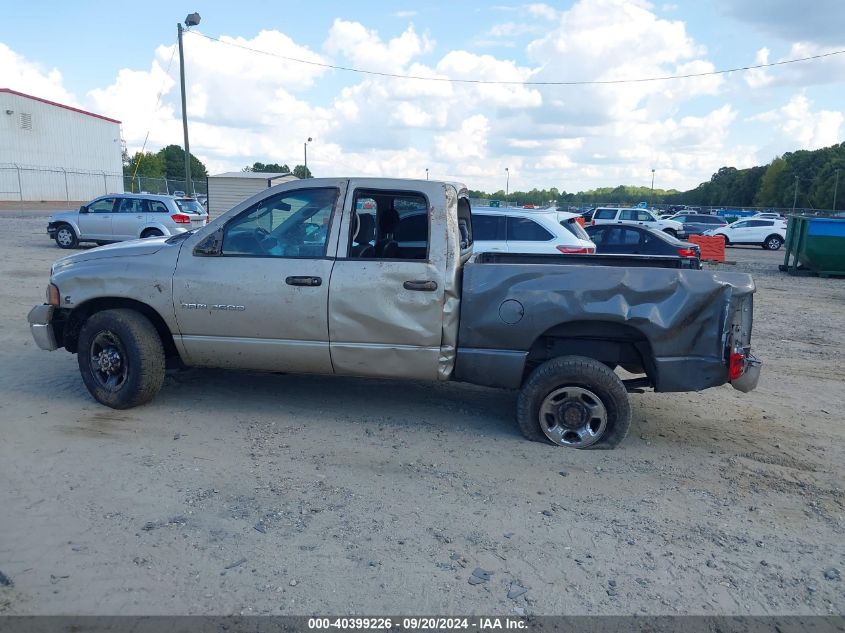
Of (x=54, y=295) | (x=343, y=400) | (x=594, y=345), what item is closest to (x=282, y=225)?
(x=343, y=400)

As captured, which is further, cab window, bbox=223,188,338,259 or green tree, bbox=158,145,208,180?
green tree, bbox=158,145,208,180

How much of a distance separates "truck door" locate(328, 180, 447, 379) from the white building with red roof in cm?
4431

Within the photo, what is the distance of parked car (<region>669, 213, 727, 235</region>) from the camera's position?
35256 mm

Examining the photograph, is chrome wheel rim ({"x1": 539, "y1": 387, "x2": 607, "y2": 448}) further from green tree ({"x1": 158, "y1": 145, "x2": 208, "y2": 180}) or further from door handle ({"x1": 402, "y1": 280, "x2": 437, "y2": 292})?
green tree ({"x1": 158, "y1": 145, "x2": 208, "y2": 180})

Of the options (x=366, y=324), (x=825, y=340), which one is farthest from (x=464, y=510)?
(x=825, y=340)

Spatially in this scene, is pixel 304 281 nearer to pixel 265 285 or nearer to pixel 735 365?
pixel 265 285

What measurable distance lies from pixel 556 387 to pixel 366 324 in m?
1.52

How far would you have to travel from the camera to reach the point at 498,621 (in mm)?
3107

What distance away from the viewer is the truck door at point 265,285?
5.26 metres

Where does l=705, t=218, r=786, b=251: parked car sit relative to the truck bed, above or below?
below

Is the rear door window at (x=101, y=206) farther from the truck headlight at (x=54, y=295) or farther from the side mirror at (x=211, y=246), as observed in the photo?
the side mirror at (x=211, y=246)

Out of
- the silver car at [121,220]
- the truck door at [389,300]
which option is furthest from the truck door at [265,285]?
the silver car at [121,220]

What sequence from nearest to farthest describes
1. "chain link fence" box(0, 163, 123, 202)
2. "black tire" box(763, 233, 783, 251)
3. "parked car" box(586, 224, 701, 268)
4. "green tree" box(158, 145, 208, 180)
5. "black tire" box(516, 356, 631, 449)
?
"black tire" box(516, 356, 631, 449) < "parked car" box(586, 224, 701, 268) < "black tire" box(763, 233, 783, 251) < "chain link fence" box(0, 163, 123, 202) < "green tree" box(158, 145, 208, 180)

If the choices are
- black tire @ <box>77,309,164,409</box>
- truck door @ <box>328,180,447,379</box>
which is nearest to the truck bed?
truck door @ <box>328,180,447,379</box>
